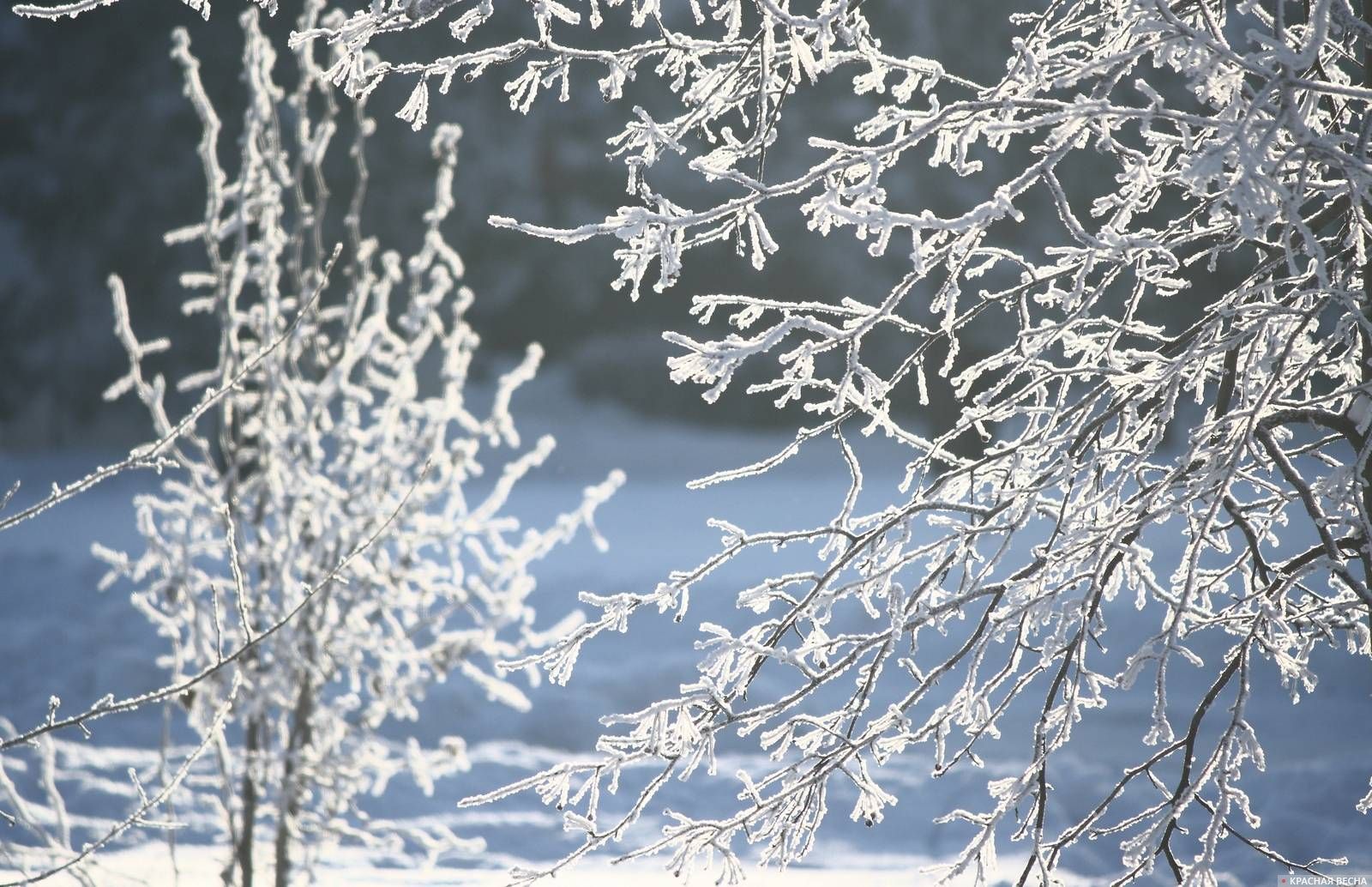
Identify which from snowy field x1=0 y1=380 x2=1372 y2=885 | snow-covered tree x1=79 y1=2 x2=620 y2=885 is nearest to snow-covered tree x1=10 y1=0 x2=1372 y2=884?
snow-covered tree x1=79 y1=2 x2=620 y2=885

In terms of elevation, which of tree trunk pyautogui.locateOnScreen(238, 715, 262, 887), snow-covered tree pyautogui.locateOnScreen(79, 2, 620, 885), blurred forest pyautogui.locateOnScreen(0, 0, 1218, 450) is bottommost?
tree trunk pyautogui.locateOnScreen(238, 715, 262, 887)

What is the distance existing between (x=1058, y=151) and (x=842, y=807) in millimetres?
7618

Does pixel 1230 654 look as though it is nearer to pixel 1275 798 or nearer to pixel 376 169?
pixel 1275 798

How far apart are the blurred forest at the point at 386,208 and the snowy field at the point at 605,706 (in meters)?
1.04

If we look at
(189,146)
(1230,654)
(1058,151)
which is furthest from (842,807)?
(189,146)

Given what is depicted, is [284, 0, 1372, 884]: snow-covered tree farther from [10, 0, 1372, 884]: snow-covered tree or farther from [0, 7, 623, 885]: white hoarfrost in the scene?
[0, 7, 623, 885]: white hoarfrost

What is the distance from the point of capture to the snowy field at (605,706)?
7355 millimetres

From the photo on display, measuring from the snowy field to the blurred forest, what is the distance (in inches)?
40.9

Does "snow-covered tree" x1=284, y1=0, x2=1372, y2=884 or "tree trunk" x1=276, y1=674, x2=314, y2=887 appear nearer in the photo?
"snow-covered tree" x1=284, y1=0, x2=1372, y2=884

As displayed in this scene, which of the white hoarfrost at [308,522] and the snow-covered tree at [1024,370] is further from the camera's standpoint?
the white hoarfrost at [308,522]

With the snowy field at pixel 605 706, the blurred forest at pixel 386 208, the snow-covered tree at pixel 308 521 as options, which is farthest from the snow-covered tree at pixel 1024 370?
the blurred forest at pixel 386 208

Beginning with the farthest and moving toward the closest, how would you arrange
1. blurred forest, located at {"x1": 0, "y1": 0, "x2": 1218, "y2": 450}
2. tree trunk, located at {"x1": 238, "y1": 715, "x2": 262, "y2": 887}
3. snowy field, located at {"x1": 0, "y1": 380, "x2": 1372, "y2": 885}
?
blurred forest, located at {"x1": 0, "y1": 0, "x2": 1218, "y2": 450}, snowy field, located at {"x1": 0, "y1": 380, "x2": 1372, "y2": 885}, tree trunk, located at {"x1": 238, "y1": 715, "x2": 262, "y2": 887}

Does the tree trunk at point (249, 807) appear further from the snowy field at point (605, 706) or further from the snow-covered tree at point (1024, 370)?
the snow-covered tree at point (1024, 370)

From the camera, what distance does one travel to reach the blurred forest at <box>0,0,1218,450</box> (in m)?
13.4
